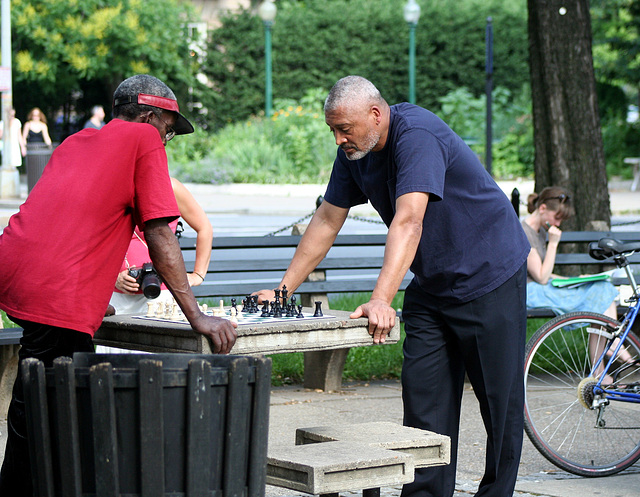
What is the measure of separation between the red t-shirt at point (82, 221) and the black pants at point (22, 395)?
0.09m

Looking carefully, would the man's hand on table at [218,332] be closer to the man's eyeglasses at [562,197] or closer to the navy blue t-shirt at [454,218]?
the navy blue t-shirt at [454,218]

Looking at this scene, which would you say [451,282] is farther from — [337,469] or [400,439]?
[337,469]

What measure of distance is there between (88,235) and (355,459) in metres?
1.12

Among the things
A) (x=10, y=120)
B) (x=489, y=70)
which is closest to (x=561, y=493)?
(x=489, y=70)

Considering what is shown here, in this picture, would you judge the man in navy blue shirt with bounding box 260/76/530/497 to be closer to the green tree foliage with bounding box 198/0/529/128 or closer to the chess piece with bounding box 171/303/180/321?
the chess piece with bounding box 171/303/180/321

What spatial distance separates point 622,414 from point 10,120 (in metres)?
15.9

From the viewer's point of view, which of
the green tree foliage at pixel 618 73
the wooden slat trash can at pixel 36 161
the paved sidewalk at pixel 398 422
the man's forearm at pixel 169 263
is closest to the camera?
the man's forearm at pixel 169 263

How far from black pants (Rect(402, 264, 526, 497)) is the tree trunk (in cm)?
514

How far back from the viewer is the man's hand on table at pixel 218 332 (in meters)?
3.38

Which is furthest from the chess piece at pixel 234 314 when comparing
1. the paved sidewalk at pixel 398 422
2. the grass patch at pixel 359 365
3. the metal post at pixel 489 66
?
the metal post at pixel 489 66

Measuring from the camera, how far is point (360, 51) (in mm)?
29500

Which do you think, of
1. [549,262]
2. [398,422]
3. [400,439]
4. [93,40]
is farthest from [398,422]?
[93,40]

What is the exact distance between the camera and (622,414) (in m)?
6.16

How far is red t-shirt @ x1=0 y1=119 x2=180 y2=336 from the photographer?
11.1 feet
